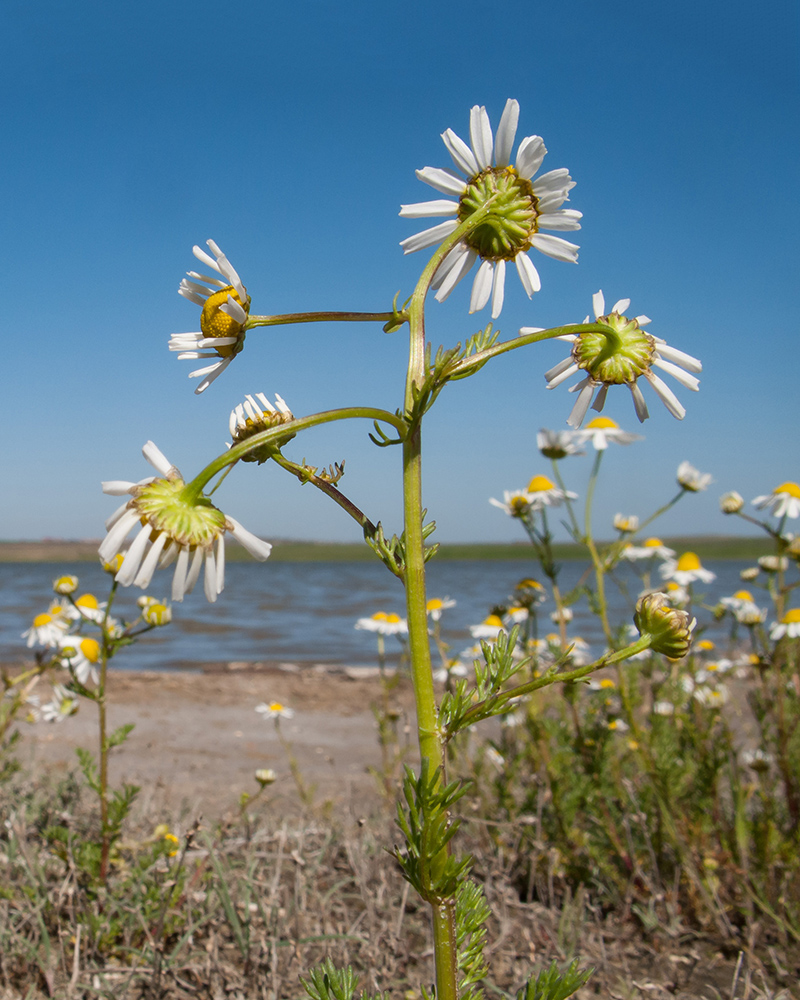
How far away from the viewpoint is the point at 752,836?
2.84 metres

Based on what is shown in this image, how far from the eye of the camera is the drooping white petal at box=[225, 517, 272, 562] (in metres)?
0.85

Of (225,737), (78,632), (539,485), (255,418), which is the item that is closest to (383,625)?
(539,485)

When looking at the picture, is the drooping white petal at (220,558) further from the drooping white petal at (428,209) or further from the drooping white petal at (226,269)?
the drooping white petal at (428,209)

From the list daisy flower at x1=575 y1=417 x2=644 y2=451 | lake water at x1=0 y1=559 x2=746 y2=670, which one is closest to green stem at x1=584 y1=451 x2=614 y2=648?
daisy flower at x1=575 y1=417 x2=644 y2=451

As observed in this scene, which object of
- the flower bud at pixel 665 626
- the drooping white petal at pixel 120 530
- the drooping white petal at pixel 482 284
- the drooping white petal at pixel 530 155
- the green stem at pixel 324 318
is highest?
the drooping white petal at pixel 530 155

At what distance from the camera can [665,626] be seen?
1075mm

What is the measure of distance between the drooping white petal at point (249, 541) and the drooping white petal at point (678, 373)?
2.00ft

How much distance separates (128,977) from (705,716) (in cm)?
267

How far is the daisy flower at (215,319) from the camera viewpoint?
99 centimetres

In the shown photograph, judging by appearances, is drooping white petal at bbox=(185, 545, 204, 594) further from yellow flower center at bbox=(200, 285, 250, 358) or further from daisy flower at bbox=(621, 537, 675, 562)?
daisy flower at bbox=(621, 537, 675, 562)

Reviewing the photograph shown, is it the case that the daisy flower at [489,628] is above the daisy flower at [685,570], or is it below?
below

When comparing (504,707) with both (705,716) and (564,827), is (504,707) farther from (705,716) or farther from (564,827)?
(705,716)

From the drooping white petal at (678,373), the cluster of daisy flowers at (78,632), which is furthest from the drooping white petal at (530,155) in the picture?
the cluster of daisy flowers at (78,632)

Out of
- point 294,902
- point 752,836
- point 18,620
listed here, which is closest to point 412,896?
point 294,902
